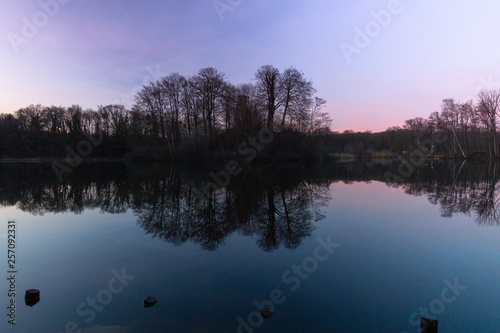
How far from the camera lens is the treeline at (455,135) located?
53.9 metres

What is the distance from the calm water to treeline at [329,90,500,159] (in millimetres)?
47180

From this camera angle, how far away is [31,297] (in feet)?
13.1

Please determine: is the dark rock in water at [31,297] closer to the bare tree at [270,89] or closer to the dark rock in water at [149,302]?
the dark rock in water at [149,302]

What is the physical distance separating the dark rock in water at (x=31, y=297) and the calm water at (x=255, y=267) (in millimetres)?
104

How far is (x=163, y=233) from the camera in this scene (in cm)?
755

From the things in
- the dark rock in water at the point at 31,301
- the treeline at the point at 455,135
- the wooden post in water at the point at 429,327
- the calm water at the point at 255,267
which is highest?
the treeline at the point at 455,135

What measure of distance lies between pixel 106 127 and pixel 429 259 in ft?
239

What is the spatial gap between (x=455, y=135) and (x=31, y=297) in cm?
7550

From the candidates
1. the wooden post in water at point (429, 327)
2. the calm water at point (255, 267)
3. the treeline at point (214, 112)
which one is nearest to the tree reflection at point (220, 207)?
the calm water at point (255, 267)

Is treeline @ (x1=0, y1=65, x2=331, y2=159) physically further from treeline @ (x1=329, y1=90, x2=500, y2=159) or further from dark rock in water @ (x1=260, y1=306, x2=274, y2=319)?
dark rock in water @ (x1=260, y1=306, x2=274, y2=319)

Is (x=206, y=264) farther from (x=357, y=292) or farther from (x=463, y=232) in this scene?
(x=463, y=232)

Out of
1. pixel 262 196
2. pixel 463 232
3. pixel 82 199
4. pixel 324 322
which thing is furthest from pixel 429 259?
pixel 82 199

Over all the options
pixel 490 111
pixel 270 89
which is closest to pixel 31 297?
pixel 270 89

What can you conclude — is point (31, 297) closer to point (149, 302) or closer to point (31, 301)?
point (31, 301)
